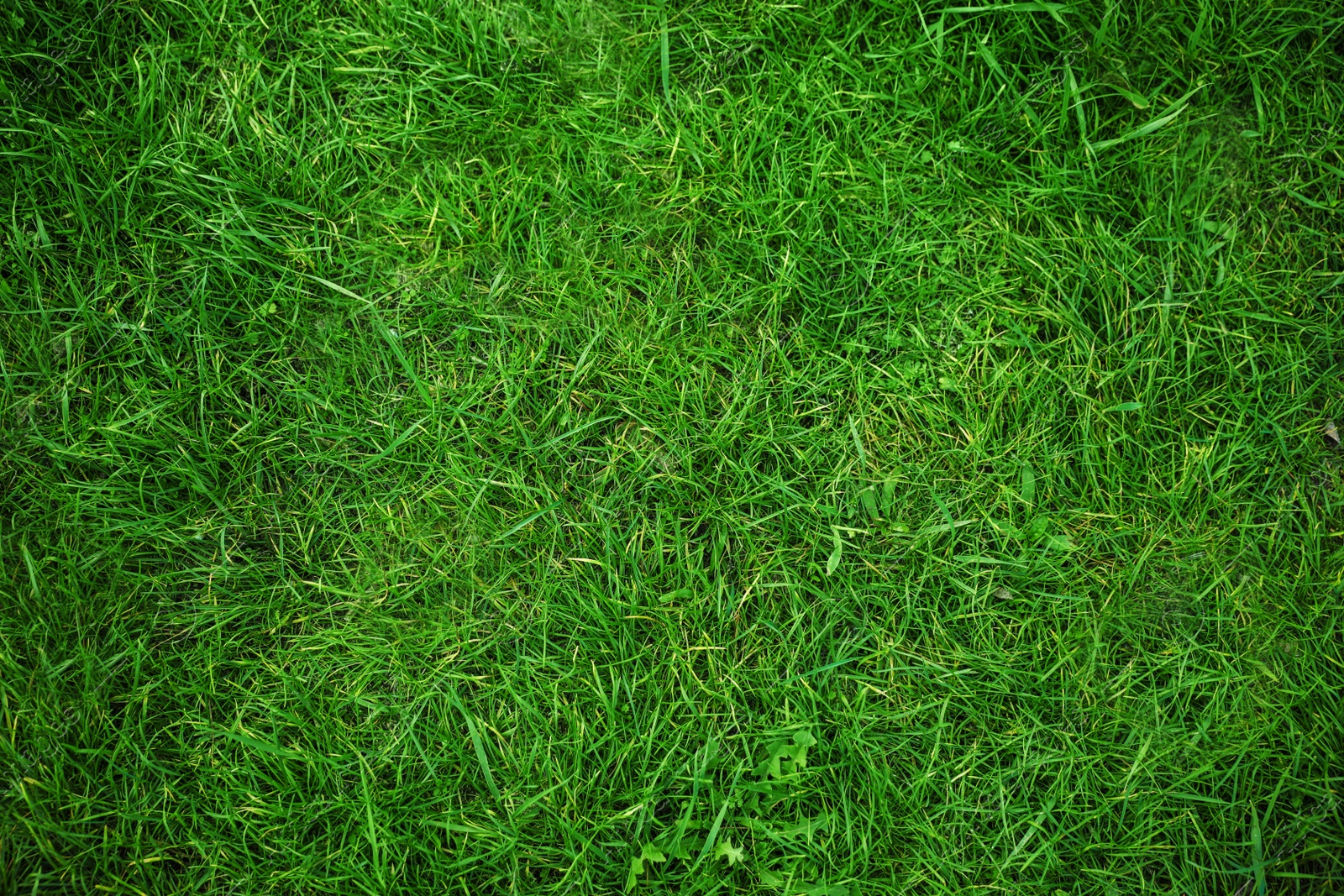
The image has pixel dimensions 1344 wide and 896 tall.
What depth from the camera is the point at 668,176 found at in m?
2.36

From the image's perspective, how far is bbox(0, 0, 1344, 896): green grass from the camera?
2143 millimetres

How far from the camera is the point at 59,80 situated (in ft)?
7.64

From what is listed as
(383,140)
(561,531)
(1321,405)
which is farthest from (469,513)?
(1321,405)

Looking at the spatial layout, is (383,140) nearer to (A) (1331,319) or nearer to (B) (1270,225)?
(B) (1270,225)

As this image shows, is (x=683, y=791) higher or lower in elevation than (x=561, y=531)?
lower

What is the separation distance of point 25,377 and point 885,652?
2653mm

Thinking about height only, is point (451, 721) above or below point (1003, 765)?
above

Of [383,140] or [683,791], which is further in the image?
[383,140]

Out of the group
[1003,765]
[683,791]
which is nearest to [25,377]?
[683,791]

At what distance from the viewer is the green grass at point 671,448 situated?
2.14 m

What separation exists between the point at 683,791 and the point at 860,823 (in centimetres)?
50

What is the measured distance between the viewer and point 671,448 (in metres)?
2.26

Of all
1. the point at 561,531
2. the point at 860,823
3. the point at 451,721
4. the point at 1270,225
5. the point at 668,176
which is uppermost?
the point at 668,176

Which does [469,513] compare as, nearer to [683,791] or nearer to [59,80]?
[683,791]
